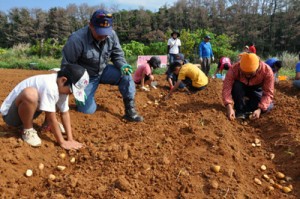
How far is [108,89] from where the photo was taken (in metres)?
6.48

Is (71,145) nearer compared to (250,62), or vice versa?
(71,145)

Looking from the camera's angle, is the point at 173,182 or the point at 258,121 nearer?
the point at 173,182

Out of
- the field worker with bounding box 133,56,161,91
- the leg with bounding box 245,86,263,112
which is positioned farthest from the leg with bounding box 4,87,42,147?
the field worker with bounding box 133,56,161,91

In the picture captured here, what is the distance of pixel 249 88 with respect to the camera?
443 centimetres

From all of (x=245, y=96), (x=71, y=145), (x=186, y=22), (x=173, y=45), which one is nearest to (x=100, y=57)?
(x=71, y=145)

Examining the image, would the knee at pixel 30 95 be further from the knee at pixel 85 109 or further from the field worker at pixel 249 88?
the field worker at pixel 249 88

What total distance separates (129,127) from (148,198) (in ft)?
5.19

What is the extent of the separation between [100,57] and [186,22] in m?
24.9

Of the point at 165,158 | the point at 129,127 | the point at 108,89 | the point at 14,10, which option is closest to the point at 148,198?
the point at 165,158

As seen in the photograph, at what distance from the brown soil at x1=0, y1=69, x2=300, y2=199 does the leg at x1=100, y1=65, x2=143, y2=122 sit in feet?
0.52

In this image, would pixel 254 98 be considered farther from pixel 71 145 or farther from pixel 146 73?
pixel 71 145

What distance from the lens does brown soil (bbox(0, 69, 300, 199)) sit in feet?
7.52

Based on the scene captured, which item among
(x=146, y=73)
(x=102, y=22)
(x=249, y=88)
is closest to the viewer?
(x=102, y=22)

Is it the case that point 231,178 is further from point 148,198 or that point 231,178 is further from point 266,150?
point 266,150
